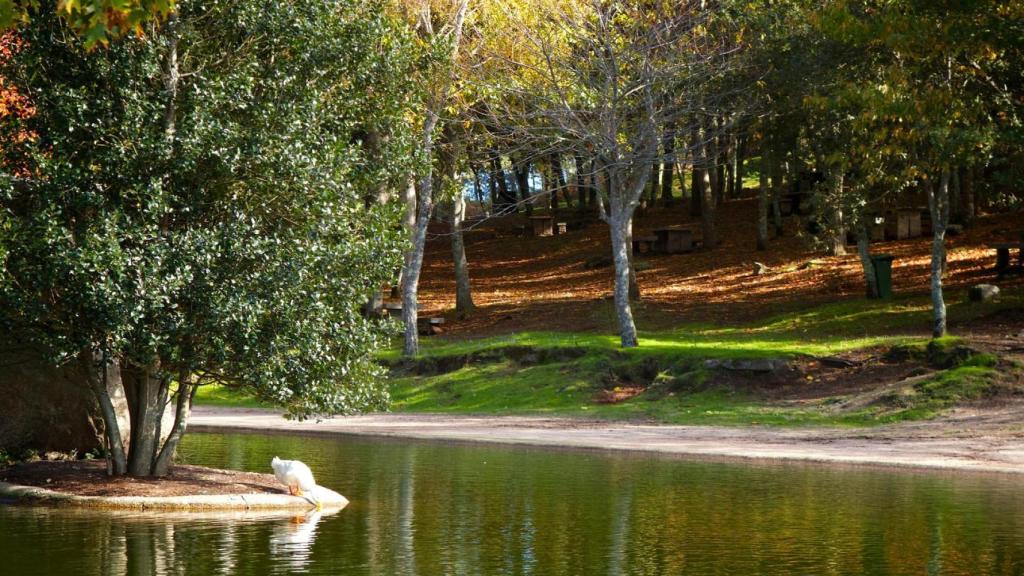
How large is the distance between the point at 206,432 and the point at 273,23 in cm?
1215

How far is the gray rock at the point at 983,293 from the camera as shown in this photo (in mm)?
31188

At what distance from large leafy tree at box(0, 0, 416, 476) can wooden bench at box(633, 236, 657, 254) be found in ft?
107

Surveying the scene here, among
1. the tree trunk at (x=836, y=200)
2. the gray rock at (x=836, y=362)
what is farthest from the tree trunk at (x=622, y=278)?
the tree trunk at (x=836, y=200)

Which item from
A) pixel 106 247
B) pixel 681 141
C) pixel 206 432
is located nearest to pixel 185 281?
pixel 106 247

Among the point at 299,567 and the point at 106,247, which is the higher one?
the point at 106,247

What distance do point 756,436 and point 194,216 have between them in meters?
11.5

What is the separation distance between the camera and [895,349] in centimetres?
2562

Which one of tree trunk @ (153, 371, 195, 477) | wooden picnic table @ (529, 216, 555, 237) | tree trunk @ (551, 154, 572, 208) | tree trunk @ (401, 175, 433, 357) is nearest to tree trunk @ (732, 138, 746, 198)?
tree trunk @ (551, 154, 572, 208)

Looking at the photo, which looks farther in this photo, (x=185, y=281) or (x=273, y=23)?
(x=273, y=23)

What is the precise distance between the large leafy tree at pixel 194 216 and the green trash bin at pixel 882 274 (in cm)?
2127

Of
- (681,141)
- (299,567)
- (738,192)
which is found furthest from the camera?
(738,192)

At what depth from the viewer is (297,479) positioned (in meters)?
14.9

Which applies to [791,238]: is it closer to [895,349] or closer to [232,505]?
[895,349]

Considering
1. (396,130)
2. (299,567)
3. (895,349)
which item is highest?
(396,130)
